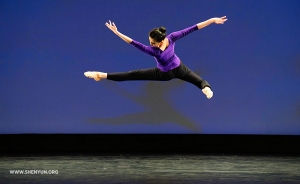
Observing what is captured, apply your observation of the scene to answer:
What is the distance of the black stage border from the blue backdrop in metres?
0.10

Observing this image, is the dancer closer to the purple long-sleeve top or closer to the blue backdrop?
the purple long-sleeve top

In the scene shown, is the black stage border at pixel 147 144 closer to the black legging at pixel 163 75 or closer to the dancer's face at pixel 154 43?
the black legging at pixel 163 75

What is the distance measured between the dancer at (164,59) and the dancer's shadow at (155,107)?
47.3 inches

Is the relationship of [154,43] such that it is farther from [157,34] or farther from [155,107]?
[155,107]

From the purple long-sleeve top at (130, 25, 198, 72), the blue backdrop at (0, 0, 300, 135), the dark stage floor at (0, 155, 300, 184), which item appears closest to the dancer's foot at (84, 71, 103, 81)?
the purple long-sleeve top at (130, 25, 198, 72)

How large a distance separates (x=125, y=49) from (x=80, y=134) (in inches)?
51.3

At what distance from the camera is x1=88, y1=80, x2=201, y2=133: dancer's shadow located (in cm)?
558

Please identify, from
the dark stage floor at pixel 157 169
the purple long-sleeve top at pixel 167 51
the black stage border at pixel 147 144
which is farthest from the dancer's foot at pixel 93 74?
the black stage border at pixel 147 144

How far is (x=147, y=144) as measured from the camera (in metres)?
5.70

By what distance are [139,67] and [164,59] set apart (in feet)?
4.45

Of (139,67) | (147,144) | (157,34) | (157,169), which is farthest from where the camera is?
(147,144)

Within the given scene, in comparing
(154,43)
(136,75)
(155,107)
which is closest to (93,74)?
(136,75)

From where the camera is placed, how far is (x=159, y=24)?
5.48 meters

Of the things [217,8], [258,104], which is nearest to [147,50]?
[217,8]
